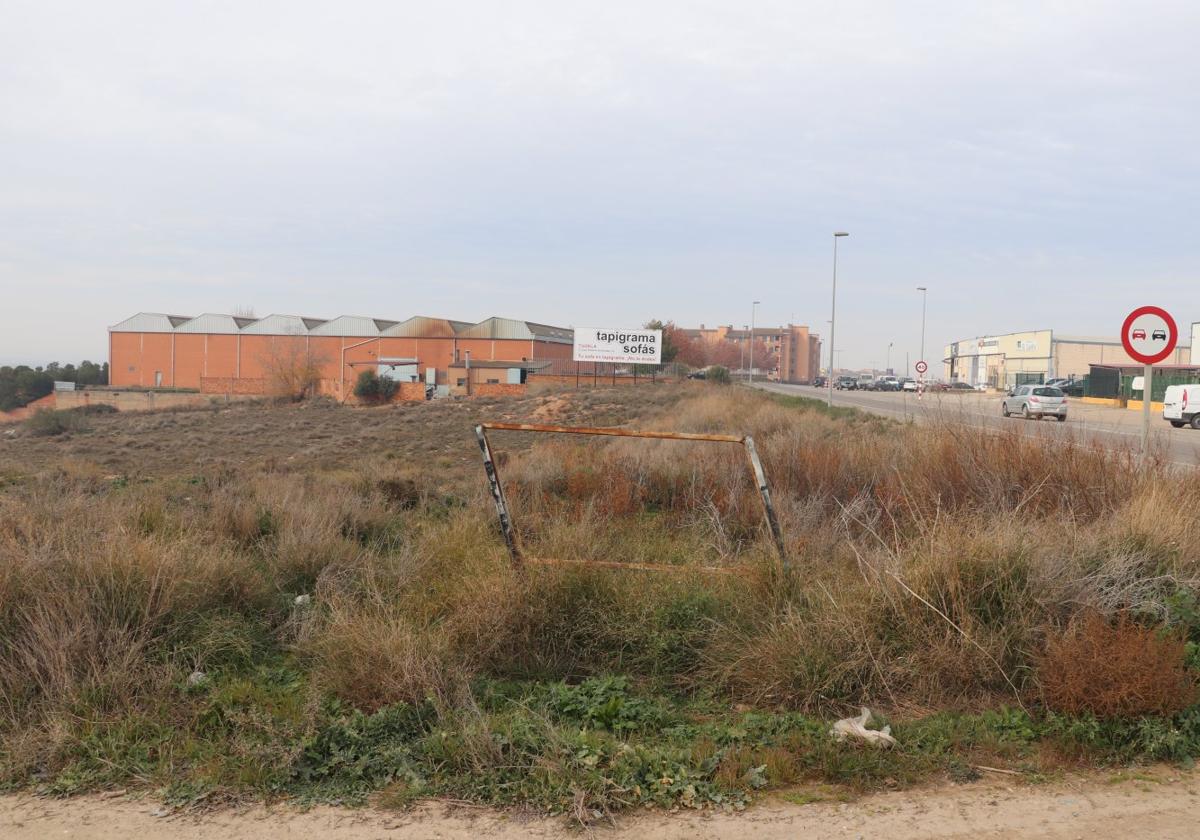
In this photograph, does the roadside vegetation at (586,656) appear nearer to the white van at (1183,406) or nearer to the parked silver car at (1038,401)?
the white van at (1183,406)

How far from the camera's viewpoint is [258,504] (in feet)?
31.3

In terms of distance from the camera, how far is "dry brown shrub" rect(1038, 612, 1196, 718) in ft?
14.5

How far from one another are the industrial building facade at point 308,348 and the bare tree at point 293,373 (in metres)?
0.21

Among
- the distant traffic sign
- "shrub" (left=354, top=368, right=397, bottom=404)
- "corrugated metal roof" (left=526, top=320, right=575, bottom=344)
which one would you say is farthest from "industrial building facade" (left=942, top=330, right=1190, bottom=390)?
the distant traffic sign

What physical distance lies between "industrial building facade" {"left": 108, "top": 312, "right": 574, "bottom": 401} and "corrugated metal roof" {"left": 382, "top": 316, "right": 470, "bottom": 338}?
0.09 metres

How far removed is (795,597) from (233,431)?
42357mm

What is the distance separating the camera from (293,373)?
2864 inches

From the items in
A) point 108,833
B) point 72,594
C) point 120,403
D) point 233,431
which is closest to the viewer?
point 108,833

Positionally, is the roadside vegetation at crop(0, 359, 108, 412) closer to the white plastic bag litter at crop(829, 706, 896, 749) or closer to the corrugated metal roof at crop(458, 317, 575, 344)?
the corrugated metal roof at crop(458, 317, 575, 344)

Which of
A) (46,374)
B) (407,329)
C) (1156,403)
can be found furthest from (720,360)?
(1156,403)

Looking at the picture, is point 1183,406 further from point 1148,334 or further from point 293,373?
point 293,373

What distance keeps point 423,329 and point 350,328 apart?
24.9 ft

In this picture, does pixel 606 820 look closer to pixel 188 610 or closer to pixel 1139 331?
pixel 188 610

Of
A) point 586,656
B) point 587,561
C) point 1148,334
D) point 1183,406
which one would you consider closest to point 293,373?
point 1183,406
